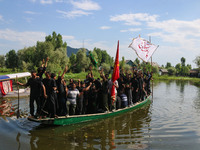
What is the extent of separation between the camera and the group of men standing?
7.85 metres

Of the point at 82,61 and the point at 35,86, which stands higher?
the point at 82,61

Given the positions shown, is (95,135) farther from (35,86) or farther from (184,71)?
(184,71)

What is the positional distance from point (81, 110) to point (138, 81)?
229 inches

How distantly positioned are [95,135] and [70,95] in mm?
2177

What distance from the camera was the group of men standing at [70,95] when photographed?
785 cm

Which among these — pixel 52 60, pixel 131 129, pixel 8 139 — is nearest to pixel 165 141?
pixel 131 129

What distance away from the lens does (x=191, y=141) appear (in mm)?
7719

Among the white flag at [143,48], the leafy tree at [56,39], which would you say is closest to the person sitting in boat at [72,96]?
the white flag at [143,48]

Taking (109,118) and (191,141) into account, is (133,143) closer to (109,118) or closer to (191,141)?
(191,141)

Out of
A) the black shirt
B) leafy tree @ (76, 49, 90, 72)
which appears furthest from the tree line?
the black shirt

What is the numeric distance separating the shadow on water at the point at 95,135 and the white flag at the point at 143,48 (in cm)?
676

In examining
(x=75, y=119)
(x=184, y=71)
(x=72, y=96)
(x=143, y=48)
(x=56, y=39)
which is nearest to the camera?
(x=72, y=96)

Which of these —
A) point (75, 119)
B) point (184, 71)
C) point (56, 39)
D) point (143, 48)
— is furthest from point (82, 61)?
point (75, 119)

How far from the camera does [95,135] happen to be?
8.13 meters
